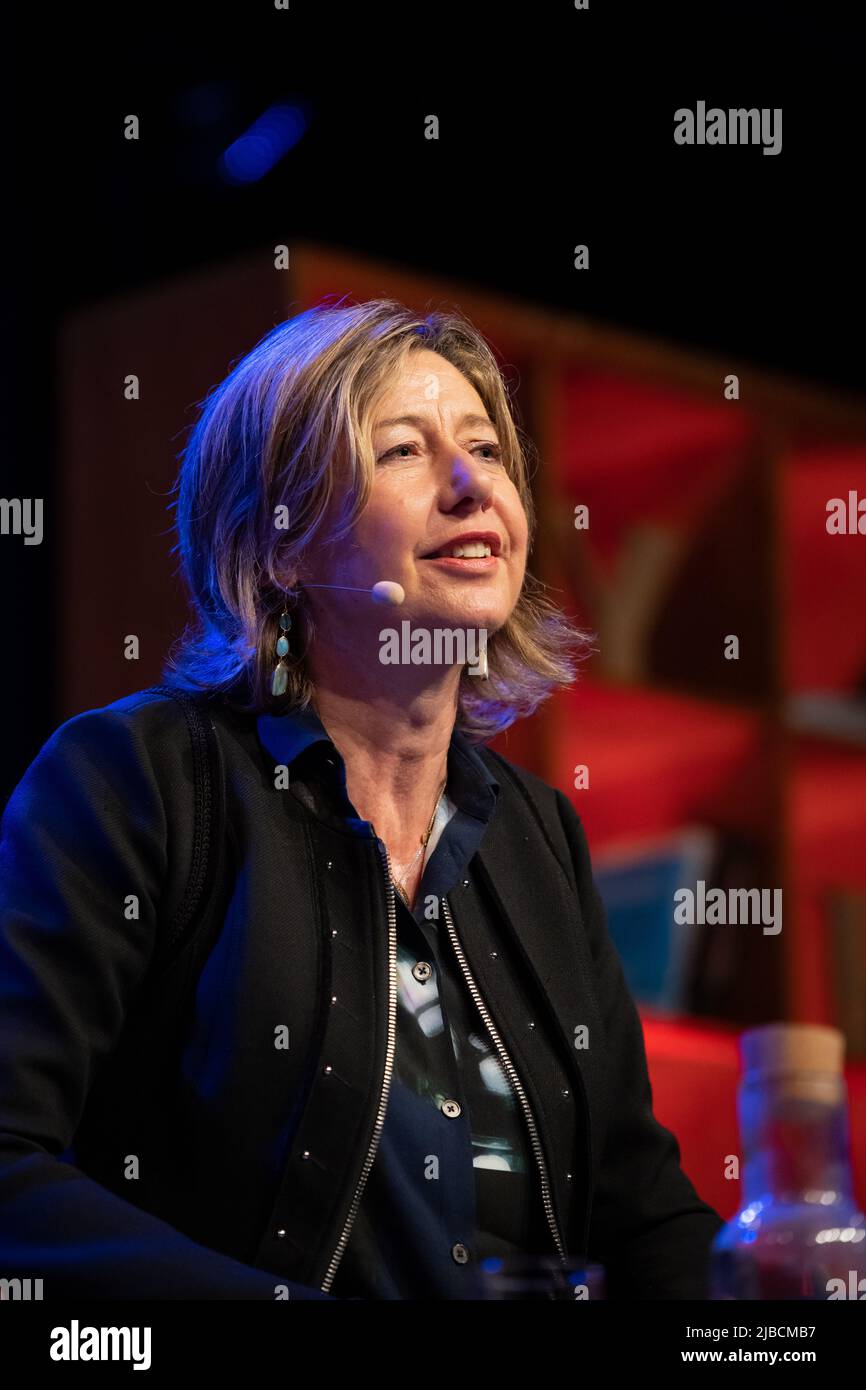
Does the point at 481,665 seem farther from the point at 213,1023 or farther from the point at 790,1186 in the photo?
the point at 790,1186

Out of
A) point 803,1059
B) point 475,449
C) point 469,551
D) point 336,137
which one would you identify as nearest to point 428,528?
point 469,551

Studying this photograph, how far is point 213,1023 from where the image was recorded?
63.8 inches

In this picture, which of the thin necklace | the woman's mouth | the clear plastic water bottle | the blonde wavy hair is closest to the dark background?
the blonde wavy hair

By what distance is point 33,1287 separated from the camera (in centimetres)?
134

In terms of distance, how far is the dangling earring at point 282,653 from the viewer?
184 centimetres

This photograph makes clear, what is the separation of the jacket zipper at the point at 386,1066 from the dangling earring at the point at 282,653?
195 mm

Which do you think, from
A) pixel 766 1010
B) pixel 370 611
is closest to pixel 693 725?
pixel 766 1010

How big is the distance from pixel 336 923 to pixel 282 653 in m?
0.32

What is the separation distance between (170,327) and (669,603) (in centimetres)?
138

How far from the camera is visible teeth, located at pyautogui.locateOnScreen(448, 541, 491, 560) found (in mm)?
1837

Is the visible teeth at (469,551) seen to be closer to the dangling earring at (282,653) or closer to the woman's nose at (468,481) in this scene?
the woman's nose at (468,481)

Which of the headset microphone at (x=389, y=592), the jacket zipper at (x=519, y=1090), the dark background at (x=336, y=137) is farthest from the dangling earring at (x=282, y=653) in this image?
the dark background at (x=336, y=137)

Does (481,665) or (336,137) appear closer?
(481,665)
